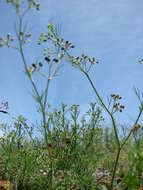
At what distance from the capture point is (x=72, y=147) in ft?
21.3

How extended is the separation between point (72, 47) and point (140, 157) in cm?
205

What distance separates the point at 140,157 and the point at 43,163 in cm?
298

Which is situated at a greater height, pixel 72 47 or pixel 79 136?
pixel 72 47

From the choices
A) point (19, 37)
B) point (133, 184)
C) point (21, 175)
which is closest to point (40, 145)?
point (21, 175)

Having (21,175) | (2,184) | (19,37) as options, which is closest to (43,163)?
(21,175)

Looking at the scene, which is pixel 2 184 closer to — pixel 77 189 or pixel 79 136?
pixel 77 189

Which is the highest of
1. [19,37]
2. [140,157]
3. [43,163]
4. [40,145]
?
[19,37]

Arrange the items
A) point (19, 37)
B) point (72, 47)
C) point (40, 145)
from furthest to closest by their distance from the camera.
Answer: point (40, 145)
point (72, 47)
point (19, 37)

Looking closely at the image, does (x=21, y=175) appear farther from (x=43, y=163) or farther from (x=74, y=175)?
(x=74, y=175)

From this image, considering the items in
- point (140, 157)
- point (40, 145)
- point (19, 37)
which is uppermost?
point (19, 37)

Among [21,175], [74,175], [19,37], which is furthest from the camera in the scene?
[21,175]

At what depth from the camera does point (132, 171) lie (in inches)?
146

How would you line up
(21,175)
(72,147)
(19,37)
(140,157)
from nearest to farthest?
(140,157) < (19,37) < (21,175) < (72,147)

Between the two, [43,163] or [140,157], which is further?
[43,163]
